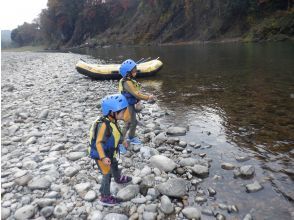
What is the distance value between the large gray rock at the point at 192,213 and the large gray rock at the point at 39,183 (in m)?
2.94

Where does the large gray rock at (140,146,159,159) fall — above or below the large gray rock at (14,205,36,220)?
above

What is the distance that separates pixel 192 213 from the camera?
536 centimetres

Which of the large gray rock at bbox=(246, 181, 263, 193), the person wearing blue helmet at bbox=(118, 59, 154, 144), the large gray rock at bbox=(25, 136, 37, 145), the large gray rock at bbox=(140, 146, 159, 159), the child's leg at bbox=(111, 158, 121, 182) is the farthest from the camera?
the large gray rock at bbox=(25, 136, 37, 145)

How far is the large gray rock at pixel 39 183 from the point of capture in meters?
6.32

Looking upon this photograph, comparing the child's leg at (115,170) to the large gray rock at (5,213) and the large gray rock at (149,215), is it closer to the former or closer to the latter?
the large gray rock at (149,215)

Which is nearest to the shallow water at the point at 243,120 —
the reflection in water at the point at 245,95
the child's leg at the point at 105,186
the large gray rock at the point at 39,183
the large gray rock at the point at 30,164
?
the reflection in water at the point at 245,95

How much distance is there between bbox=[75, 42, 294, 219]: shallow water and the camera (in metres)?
5.94

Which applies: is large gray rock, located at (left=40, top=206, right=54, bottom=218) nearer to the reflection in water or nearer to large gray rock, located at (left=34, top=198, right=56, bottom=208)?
large gray rock, located at (left=34, top=198, right=56, bottom=208)

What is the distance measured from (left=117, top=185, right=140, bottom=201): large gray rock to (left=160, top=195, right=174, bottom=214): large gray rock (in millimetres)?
596

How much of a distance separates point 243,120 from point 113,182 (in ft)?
18.2

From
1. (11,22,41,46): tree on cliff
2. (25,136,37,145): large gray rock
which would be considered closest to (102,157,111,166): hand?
(25,136,37,145): large gray rock

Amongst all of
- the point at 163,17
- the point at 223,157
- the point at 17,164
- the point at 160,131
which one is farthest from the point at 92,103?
the point at 163,17

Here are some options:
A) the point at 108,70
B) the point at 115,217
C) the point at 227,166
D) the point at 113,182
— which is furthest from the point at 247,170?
the point at 108,70

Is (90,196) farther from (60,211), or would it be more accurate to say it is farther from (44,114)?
(44,114)
